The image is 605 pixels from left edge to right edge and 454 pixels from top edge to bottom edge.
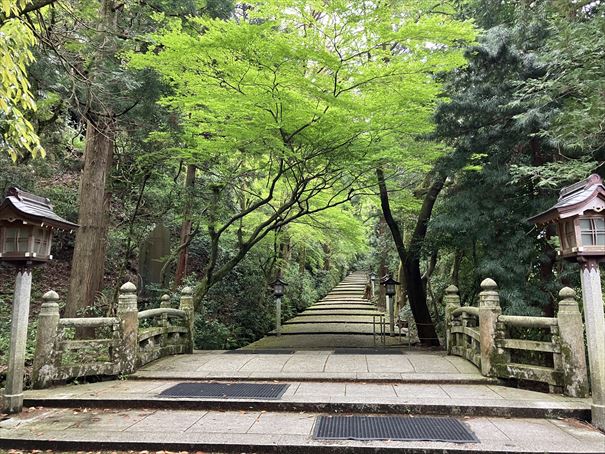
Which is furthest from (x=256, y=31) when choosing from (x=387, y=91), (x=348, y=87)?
(x=387, y=91)

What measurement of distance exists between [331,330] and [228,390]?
915 centimetres

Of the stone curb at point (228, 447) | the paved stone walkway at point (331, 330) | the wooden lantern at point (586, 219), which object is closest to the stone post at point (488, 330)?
the wooden lantern at point (586, 219)

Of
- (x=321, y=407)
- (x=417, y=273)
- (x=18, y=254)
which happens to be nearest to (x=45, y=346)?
(x=18, y=254)

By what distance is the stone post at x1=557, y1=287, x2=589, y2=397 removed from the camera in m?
5.12

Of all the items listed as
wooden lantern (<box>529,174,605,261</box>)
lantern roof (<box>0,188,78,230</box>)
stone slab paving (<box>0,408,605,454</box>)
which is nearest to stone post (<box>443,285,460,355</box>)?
stone slab paving (<box>0,408,605,454</box>)

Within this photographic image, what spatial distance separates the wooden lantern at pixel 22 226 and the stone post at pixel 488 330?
6147 mm

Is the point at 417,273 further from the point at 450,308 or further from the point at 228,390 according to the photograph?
the point at 228,390

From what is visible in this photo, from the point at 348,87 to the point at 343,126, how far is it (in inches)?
27.4

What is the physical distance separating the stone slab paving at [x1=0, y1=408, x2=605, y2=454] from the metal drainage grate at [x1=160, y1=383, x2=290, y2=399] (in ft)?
1.29

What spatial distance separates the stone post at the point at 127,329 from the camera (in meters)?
6.43

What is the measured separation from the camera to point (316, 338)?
12906 mm

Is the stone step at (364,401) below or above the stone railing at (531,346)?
below

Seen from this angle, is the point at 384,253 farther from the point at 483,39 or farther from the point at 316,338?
the point at 483,39

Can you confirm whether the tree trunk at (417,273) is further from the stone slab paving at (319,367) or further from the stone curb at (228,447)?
the stone curb at (228,447)
